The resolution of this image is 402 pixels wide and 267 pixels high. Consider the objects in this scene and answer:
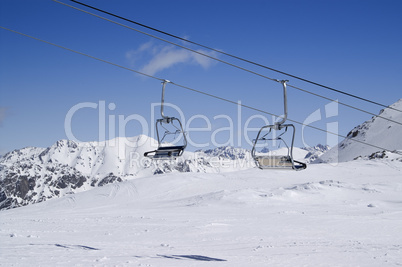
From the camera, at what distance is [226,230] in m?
22.1

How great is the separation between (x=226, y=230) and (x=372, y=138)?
126159 mm

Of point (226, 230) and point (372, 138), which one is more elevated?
point (372, 138)

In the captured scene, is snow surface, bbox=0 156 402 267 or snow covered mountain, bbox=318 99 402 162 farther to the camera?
snow covered mountain, bbox=318 99 402 162

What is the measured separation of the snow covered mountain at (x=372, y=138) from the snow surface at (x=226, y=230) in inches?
3114

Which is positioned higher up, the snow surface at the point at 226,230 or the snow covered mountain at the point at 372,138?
the snow covered mountain at the point at 372,138

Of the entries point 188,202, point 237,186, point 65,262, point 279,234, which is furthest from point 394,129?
point 65,262

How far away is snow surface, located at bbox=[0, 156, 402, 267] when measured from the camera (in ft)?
48.1

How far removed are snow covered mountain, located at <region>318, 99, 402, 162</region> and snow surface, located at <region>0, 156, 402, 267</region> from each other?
3114 inches

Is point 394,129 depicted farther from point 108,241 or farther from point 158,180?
point 108,241

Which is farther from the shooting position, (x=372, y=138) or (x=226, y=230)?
(x=372, y=138)

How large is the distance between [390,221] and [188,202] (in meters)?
18.2

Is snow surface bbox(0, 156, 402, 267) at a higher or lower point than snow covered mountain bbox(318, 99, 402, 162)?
lower

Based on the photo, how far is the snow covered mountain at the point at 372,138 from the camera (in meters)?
120

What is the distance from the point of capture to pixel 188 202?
37.9 m
